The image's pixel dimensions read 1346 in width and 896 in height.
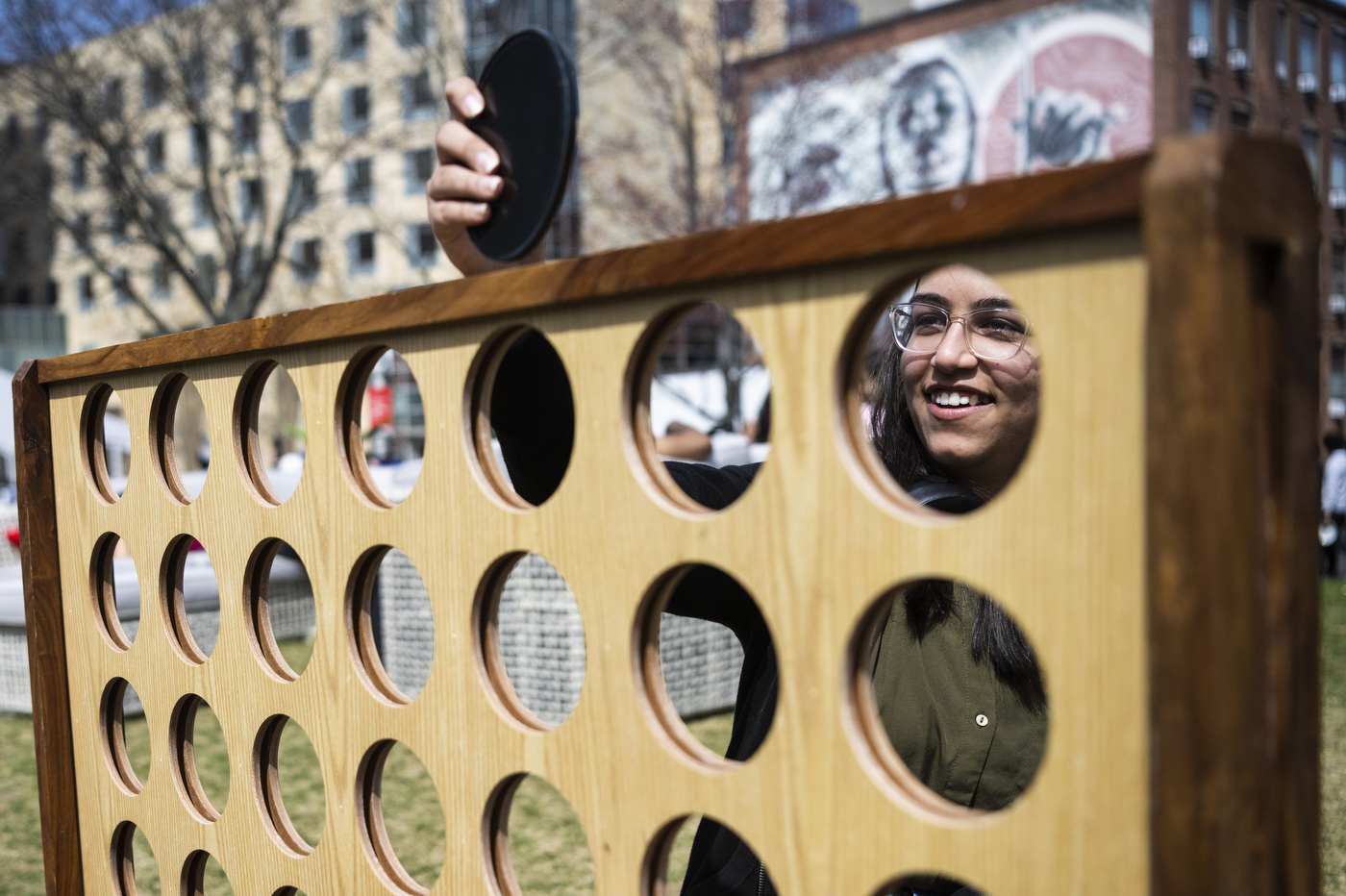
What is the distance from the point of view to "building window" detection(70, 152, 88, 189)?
12.1 meters

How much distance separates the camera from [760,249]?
610 millimetres

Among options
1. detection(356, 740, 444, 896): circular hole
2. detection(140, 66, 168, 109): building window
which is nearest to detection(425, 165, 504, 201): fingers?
detection(356, 740, 444, 896): circular hole

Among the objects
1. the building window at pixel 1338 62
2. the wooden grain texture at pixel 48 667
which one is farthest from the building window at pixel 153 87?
the building window at pixel 1338 62

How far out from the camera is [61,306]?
3195 centimetres

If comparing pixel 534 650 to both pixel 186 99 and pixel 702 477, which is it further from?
pixel 186 99

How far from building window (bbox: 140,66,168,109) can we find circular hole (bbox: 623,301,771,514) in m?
6.25

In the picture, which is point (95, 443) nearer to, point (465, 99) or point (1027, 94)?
point (465, 99)

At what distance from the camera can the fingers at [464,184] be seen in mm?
948

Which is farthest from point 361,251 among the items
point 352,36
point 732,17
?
point 732,17

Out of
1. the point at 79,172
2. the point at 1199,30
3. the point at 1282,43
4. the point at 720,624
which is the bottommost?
the point at 720,624

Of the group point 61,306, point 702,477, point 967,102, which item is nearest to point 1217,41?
point 967,102

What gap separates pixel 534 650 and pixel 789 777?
3.22m

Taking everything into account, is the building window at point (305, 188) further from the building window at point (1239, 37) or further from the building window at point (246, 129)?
the building window at point (1239, 37)

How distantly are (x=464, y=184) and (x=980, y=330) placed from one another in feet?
2.25
